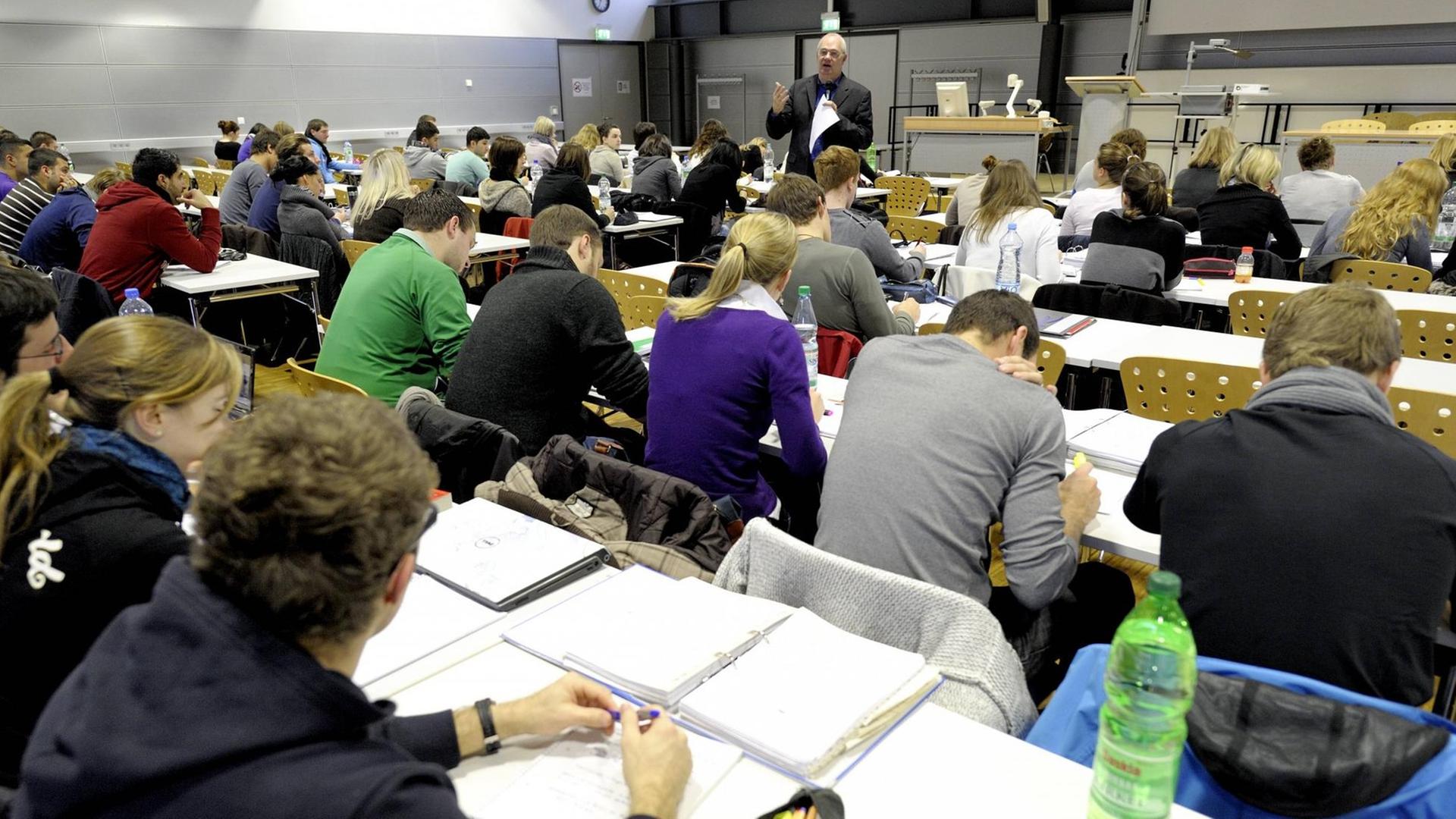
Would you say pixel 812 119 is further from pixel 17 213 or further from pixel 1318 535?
pixel 1318 535

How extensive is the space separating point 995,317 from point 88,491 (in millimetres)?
1719

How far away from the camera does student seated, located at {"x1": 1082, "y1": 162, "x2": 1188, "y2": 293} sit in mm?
4043

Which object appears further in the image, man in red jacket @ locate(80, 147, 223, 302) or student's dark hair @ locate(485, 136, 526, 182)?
student's dark hair @ locate(485, 136, 526, 182)

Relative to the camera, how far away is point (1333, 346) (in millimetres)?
1696

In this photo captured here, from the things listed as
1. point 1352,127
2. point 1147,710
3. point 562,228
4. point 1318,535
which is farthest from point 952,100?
point 1147,710

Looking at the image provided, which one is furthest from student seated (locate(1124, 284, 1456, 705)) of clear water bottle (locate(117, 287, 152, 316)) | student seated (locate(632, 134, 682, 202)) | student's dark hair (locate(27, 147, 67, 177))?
student seated (locate(632, 134, 682, 202))

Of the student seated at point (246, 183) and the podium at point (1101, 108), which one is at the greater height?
the podium at point (1101, 108)

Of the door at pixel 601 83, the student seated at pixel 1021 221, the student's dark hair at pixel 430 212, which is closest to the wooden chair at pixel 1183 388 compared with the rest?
the student seated at pixel 1021 221

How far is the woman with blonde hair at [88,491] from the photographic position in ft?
4.41

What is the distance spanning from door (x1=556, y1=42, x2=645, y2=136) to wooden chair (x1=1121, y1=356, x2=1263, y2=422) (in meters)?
14.5

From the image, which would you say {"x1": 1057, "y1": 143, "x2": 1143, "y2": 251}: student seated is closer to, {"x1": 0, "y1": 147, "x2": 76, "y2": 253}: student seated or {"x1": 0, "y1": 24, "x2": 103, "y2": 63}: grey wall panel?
{"x1": 0, "y1": 147, "x2": 76, "y2": 253}: student seated

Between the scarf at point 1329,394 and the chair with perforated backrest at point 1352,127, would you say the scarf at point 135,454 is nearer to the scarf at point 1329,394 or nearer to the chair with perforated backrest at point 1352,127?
the scarf at point 1329,394

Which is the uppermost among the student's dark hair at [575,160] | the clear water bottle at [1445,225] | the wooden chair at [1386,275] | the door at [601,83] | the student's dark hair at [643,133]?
the door at [601,83]

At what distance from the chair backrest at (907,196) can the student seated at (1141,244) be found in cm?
452
